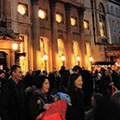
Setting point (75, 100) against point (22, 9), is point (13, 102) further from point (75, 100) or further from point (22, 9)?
point (22, 9)

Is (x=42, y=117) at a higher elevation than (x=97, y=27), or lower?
lower

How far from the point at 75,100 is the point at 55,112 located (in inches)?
37.7

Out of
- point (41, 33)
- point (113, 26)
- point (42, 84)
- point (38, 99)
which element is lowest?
point (38, 99)

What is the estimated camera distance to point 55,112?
9.41 feet

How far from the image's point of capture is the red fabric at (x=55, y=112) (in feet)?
9.18

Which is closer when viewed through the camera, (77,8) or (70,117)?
(70,117)

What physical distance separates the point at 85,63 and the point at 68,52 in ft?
13.9

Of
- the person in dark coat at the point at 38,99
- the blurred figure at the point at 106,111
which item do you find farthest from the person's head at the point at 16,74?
the blurred figure at the point at 106,111

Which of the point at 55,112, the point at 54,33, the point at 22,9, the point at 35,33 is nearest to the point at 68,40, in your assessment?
the point at 54,33

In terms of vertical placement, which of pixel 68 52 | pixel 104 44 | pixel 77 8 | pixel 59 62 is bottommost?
pixel 59 62

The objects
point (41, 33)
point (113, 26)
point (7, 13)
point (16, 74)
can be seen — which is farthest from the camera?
point (113, 26)

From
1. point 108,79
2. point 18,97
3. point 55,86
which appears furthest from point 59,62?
point 18,97

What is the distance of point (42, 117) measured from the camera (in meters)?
2.79

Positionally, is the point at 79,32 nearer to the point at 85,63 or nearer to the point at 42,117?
the point at 85,63
